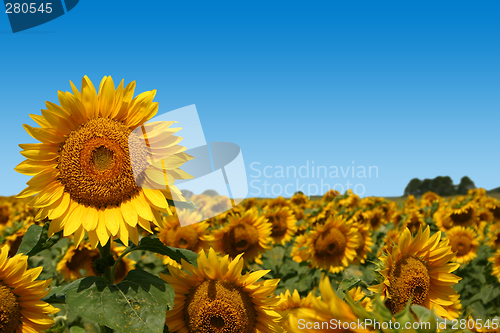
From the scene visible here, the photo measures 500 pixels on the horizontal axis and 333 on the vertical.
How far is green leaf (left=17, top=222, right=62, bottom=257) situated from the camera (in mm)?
2361

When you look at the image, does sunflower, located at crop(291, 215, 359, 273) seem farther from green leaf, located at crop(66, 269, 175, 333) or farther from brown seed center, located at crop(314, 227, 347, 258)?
green leaf, located at crop(66, 269, 175, 333)

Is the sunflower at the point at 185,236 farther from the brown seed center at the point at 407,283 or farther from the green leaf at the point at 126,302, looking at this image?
the brown seed center at the point at 407,283

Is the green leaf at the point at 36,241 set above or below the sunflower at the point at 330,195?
above

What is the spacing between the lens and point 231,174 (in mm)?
3982

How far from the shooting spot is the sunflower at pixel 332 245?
649 cm

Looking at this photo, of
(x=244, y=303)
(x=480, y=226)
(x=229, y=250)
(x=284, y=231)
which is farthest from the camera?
(x=480, y=226)

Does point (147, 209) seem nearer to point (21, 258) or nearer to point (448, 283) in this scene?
point (21, 258)

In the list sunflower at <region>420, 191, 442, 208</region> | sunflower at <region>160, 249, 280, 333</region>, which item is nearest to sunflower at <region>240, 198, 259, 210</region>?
sunflower at <region>420, 191, 442, 208</region>

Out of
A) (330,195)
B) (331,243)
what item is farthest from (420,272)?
(330,195)

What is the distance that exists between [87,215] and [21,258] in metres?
0.46

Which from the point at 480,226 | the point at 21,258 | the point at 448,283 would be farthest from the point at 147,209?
the point at 480,226

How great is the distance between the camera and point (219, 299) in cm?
233

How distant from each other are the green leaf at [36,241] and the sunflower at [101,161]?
0.18 m

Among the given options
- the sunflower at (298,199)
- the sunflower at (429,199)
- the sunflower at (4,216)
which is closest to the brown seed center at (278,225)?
the sunflower at (298,199)
